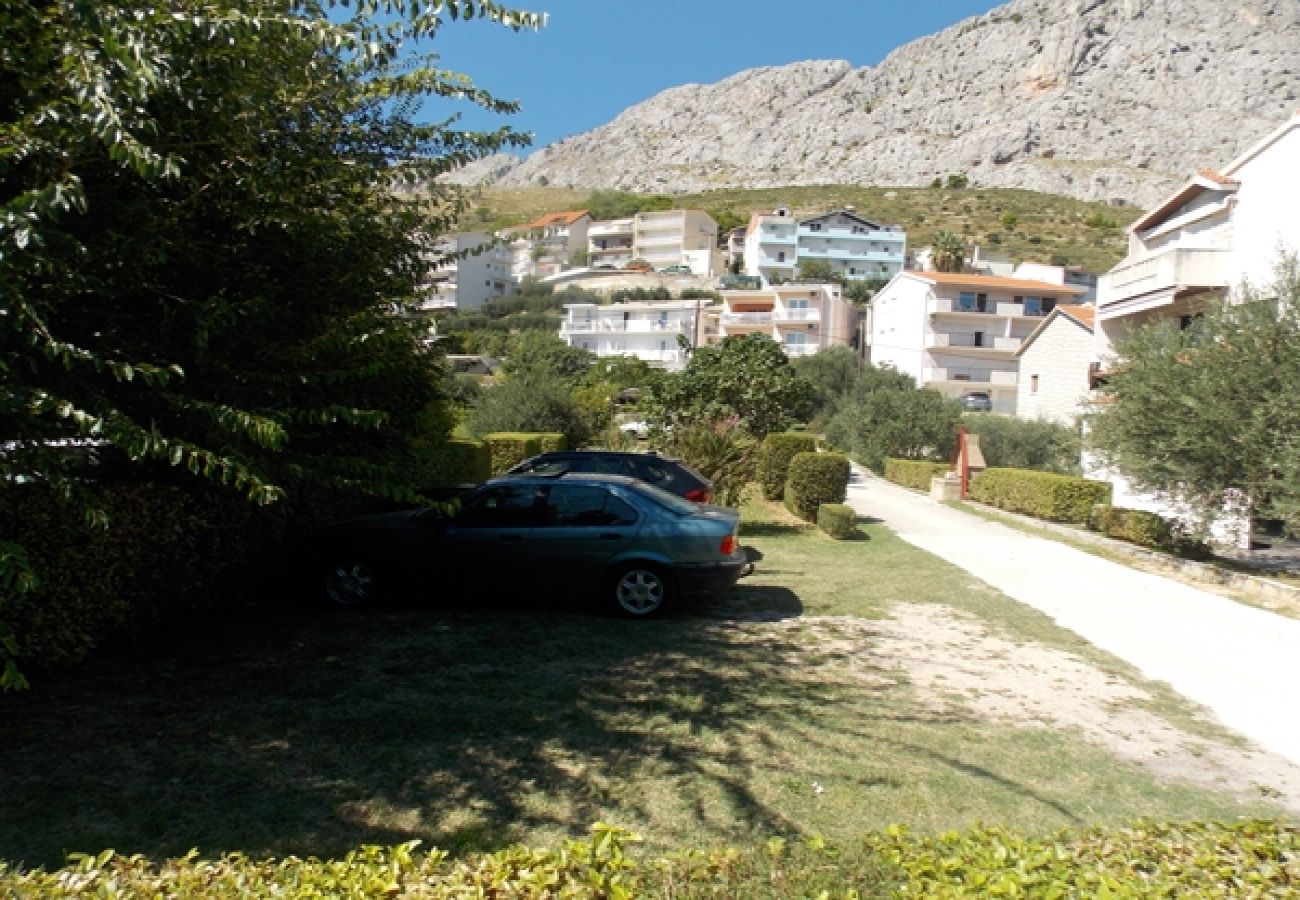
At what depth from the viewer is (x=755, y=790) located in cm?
444

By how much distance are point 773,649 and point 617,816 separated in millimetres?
3468

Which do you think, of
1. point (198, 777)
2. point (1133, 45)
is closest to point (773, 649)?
point (198, 777)

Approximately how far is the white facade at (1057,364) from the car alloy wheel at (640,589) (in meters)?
31.3

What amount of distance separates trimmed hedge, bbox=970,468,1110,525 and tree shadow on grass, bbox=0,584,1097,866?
1519 centimetres

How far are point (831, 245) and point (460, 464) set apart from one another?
84040 mm

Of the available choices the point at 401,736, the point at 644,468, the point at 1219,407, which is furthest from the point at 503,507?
the point at 1219,407

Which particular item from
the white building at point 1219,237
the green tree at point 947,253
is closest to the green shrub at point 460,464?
the white building at point 1219,237

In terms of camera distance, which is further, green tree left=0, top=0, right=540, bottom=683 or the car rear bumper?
the car rear bumper

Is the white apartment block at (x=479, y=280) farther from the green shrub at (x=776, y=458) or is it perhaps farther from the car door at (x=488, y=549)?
the car door at (x=488, y=549)

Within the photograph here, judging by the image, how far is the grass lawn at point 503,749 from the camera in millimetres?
3965

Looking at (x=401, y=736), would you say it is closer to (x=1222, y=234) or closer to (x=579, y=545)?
(x=579, y=545)

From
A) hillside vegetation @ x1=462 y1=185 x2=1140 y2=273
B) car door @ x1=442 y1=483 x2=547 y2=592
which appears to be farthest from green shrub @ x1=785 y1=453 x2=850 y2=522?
hillside vegetation @ x1=462 y1=185 x2=1140 y2=273

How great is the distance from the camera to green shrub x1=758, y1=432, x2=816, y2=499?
19.0 metres

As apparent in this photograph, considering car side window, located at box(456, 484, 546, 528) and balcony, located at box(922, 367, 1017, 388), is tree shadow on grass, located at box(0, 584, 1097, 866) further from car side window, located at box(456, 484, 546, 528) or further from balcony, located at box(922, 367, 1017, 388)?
balcony, located at box(922, 367, 1017, 388)
